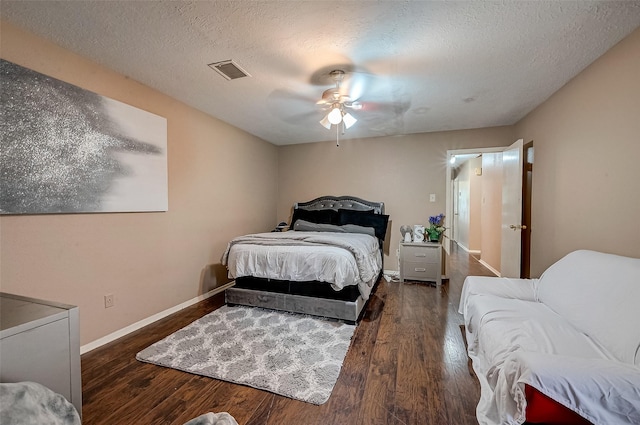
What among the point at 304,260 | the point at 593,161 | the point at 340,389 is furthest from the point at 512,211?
the point at 340,389

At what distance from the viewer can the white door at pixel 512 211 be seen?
3205 millimetres

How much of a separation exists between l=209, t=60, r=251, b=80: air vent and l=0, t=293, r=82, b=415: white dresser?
198 cm

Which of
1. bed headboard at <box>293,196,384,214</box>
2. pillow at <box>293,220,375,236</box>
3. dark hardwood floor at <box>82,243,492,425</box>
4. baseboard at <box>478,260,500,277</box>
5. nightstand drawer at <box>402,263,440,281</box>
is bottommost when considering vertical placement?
dark hardwood floor at <box>82,243,492,425</box>

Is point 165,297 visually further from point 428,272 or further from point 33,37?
point 428,272

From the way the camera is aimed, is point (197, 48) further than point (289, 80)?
No

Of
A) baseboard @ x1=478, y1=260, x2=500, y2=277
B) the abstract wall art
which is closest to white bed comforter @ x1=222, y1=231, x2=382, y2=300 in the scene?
the abstract wall art

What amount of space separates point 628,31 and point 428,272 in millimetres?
3092

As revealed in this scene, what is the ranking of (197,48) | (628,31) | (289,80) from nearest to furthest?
(628,31), (197,48), (289,80)

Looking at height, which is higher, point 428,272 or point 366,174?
point 366,174

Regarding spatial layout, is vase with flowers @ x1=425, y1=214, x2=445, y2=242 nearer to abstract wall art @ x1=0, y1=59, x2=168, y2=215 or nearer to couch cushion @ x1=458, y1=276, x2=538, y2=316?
couch cushion @ x1=458, y1=276, x2=538, y2=316

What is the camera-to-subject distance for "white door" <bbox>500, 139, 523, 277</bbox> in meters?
3.21

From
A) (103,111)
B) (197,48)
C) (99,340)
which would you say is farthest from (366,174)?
(99,340)

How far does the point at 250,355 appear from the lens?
2.09 metres

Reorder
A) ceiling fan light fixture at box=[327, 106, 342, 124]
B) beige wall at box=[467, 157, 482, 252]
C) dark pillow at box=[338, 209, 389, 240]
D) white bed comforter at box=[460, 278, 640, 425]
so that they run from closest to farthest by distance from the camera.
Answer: white bed comforter at box=[460, 278, 640, 425], ceiling fan light fixture at box=[327, 106, 342, 124], dark pillow at box=[338, 209, 389, 240], beige wall at box=[467, 157, 482, 252]
